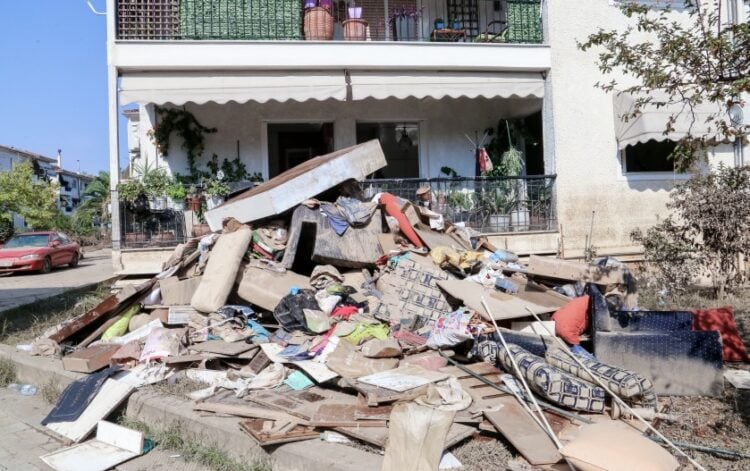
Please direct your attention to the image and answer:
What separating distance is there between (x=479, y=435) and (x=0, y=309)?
9839mm

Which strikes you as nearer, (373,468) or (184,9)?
(373,468)

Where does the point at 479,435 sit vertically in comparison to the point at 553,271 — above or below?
below

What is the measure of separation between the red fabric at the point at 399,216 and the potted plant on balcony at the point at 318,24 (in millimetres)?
4043

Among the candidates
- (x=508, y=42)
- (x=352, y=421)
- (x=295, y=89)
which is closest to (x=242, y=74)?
(x=295, y=89)

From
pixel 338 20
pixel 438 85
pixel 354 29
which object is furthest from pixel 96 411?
pixel 338 20

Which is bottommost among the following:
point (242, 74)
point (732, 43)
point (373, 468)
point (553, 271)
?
point (373, 468)

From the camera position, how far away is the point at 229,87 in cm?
895

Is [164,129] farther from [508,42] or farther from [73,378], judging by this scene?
[508,42]

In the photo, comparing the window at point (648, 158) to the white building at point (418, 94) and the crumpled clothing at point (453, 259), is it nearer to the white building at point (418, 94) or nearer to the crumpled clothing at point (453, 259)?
the white building at point (418, 94)

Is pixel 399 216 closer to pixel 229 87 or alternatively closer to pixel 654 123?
pixel 229 87

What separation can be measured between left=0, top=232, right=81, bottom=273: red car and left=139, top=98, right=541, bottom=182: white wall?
990 cm

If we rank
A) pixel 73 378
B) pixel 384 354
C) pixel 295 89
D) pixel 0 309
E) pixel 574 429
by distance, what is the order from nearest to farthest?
pixel 574 429
pixel 384 354
pixel 73 378
pixel 295 89
pixel 0 309

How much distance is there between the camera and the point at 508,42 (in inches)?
404

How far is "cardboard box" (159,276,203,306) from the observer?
6348 mm
